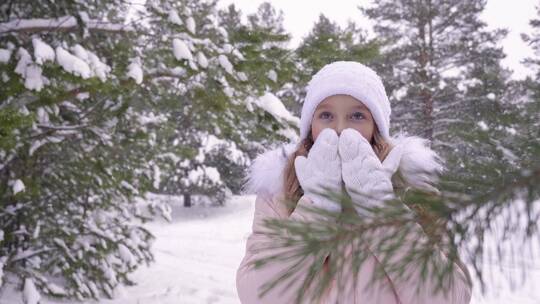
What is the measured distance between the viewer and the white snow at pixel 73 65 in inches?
151

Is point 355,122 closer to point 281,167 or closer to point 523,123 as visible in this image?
point 281,167

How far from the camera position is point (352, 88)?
2340 millimetres

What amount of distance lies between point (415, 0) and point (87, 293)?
16.7 m

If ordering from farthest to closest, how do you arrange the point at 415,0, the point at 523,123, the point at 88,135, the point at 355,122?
the point at 415,0 < the point at 88,135 < the point at 355,122 < the point at 523,123

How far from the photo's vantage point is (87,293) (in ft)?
21.5

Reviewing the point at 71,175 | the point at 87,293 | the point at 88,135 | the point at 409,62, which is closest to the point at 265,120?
the point at 88,135

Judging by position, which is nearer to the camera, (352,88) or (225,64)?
(352,88)

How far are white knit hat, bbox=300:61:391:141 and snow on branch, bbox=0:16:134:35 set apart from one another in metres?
3.22

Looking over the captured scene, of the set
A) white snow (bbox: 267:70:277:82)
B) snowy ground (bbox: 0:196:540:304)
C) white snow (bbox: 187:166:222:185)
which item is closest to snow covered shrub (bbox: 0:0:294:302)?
white snow (bbox: 267:70:277:82)

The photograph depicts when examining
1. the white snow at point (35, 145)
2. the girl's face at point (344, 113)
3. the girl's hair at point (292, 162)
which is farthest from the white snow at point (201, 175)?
the girl's face at point (344, 113)

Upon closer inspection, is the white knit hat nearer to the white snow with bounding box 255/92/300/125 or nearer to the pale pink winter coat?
the pale pink winter coat

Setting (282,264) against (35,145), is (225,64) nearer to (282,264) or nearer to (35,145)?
(35,145)

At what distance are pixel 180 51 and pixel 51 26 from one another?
1.42 m

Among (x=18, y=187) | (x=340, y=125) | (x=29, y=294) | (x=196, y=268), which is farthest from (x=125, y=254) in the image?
(x=340, y=125)
